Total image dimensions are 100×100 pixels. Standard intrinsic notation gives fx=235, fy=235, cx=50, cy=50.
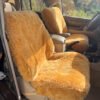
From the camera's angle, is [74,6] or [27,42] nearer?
[27,42]

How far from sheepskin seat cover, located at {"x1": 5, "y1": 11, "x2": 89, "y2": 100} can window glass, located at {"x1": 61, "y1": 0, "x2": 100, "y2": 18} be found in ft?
5.10

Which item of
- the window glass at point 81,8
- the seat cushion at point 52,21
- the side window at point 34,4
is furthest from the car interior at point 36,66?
the side window at point 34,4

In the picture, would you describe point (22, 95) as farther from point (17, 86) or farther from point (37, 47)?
point (37, 47)

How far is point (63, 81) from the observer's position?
66.0 inches

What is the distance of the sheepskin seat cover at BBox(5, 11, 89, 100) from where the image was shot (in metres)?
1.66

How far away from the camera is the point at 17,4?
385 centimetres

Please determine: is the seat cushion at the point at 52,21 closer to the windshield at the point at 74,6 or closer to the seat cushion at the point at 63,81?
the windshield at the point at 74,6

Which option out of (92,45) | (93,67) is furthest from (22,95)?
(92,45)

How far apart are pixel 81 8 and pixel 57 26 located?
2.21 feet

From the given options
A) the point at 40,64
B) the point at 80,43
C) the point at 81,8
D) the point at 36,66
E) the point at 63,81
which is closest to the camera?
the point at 63,81

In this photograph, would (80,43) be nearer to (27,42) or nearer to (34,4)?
(27,42)

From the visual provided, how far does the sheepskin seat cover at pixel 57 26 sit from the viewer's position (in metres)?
3.06

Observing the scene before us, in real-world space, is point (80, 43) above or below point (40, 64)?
below

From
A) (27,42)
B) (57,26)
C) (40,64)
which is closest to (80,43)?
(57,26)
